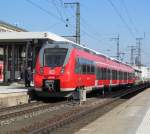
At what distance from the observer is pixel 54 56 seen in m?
27.8

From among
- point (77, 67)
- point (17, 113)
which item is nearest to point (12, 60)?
point (77, 67)

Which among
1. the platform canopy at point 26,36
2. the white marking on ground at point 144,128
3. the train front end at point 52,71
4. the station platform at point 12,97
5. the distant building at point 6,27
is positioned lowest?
the white marking on ground at point 144,128

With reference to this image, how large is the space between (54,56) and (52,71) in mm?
890

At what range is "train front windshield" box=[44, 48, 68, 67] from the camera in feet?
90.9

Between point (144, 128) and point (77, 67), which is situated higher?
point (77, 67)

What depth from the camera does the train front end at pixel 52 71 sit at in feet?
89.6

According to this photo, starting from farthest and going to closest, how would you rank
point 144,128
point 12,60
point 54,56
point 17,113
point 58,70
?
point 12,60 < point 54,56 < point 58,70 < point 17,113 < point 144,128

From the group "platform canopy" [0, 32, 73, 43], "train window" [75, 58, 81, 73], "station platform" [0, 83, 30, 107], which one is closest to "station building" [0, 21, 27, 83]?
"platform canopy" [0, 32, 73, 43]

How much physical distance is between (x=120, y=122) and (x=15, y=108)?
8.35m

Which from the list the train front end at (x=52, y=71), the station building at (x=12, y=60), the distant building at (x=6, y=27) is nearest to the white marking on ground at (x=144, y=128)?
the train front end at (x=52, y=71)

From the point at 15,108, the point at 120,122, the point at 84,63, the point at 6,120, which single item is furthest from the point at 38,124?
the point at 84,63

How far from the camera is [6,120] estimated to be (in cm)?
1780

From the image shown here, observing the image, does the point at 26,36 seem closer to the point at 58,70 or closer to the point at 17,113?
the point at 58,70

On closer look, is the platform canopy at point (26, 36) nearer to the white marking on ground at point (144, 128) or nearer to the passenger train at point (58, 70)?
the passenger train at point (58, 70)
